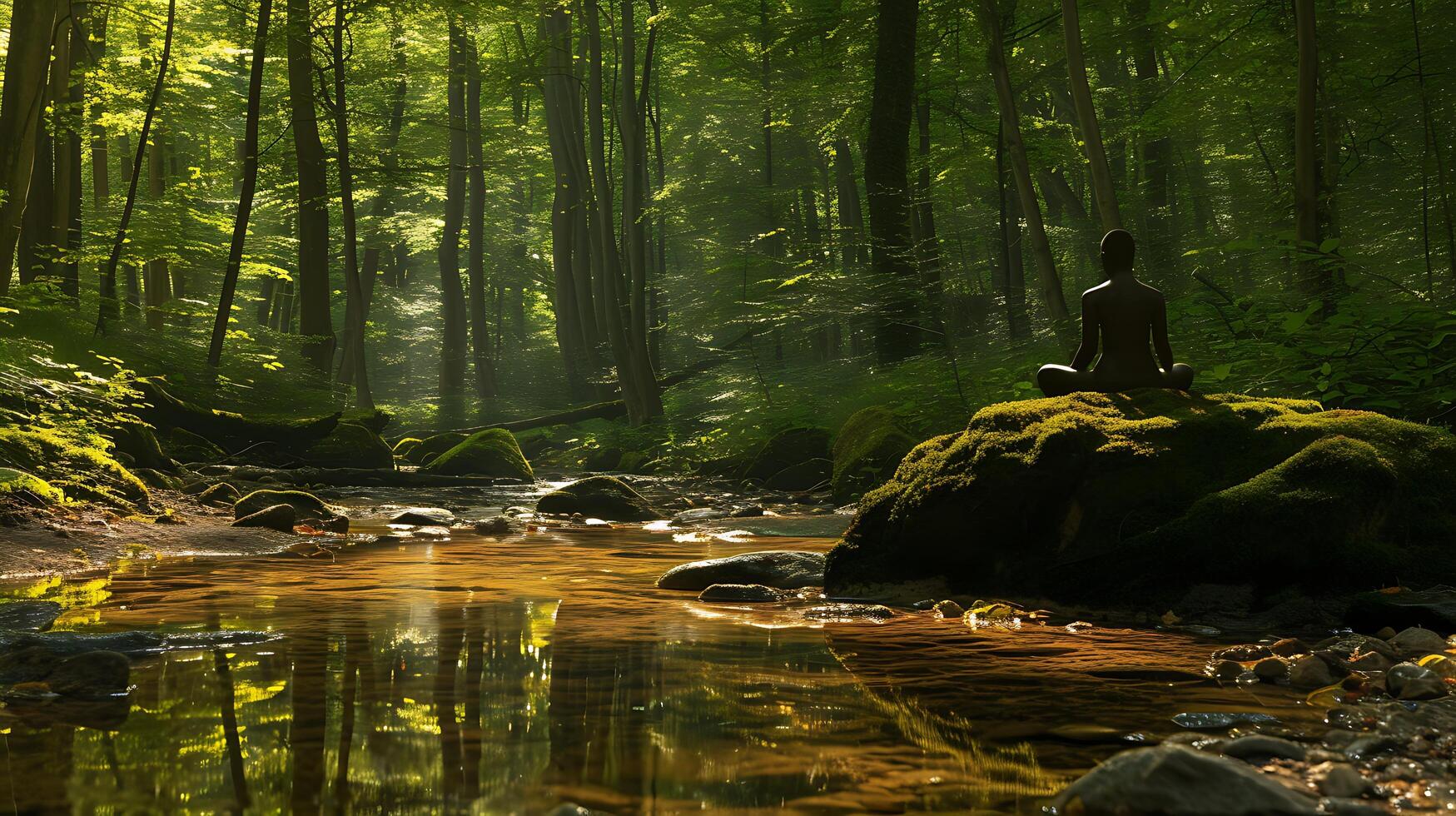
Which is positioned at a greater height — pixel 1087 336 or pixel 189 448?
pixel 1087 336

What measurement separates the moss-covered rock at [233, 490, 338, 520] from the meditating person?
7327mm

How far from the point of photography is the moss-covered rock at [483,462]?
18.7 meters

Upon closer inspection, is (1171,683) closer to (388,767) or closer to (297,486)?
(388,767)

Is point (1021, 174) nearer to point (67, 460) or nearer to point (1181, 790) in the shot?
point (67, 460)

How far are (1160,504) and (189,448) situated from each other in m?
13.1

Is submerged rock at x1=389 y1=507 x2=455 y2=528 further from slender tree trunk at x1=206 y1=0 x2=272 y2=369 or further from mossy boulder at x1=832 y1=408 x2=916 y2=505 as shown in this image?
slender tree trunk at x1=206 y1=0 x2=272 y2=369

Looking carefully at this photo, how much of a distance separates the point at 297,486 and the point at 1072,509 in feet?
37.5

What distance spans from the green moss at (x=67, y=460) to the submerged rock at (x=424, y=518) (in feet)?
7.89

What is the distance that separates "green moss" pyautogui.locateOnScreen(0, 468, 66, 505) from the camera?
24.4 ft

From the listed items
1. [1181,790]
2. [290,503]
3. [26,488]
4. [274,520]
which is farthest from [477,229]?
[1181,790]

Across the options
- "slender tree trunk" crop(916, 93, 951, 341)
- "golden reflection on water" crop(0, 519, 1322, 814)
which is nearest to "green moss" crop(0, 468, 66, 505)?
"golden reflection on water" crop(0, 519, 1322, 814)

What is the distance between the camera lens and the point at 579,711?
134 inches

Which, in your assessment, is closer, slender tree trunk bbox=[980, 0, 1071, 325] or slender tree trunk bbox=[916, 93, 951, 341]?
slender tree trunk bbox=[980, 0, 1071, 325]

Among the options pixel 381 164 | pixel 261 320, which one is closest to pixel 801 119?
pixel 381 164
